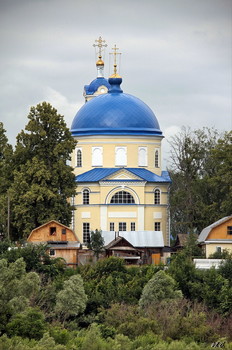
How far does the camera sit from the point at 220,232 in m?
72.1

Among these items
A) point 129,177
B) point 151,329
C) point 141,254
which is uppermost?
point 129,177

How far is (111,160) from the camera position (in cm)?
8669

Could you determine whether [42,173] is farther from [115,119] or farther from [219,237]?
[115,119]

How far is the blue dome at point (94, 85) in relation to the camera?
4006 inches

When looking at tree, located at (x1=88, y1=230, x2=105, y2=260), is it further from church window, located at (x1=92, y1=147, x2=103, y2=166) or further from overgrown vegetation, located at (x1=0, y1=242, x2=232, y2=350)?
church window, located at (x1=92, y1=147, x2=103, y2=166)

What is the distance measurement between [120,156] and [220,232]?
1603 centimetres

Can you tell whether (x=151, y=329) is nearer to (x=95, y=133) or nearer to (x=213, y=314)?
(x=213, y=314)

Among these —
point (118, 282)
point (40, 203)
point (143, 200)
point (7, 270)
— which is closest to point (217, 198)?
point (143, 200)

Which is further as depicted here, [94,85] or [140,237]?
[94,85]

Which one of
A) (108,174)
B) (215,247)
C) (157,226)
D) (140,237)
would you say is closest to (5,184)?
(140,237)

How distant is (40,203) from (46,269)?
26.5 feet

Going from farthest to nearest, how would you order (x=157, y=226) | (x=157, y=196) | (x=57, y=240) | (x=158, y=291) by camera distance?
1. (x=157, y=196)
2. (x=157, y=226)
3. (x=57, y=240)
4. (x=158, y=291)

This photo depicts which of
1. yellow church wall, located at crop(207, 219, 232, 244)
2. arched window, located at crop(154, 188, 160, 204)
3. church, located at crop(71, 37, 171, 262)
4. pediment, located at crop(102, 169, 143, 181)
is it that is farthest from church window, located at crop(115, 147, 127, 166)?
yellow church wall, located at crop(207, 219, 232, 244)

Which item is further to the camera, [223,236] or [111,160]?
[111,160]
